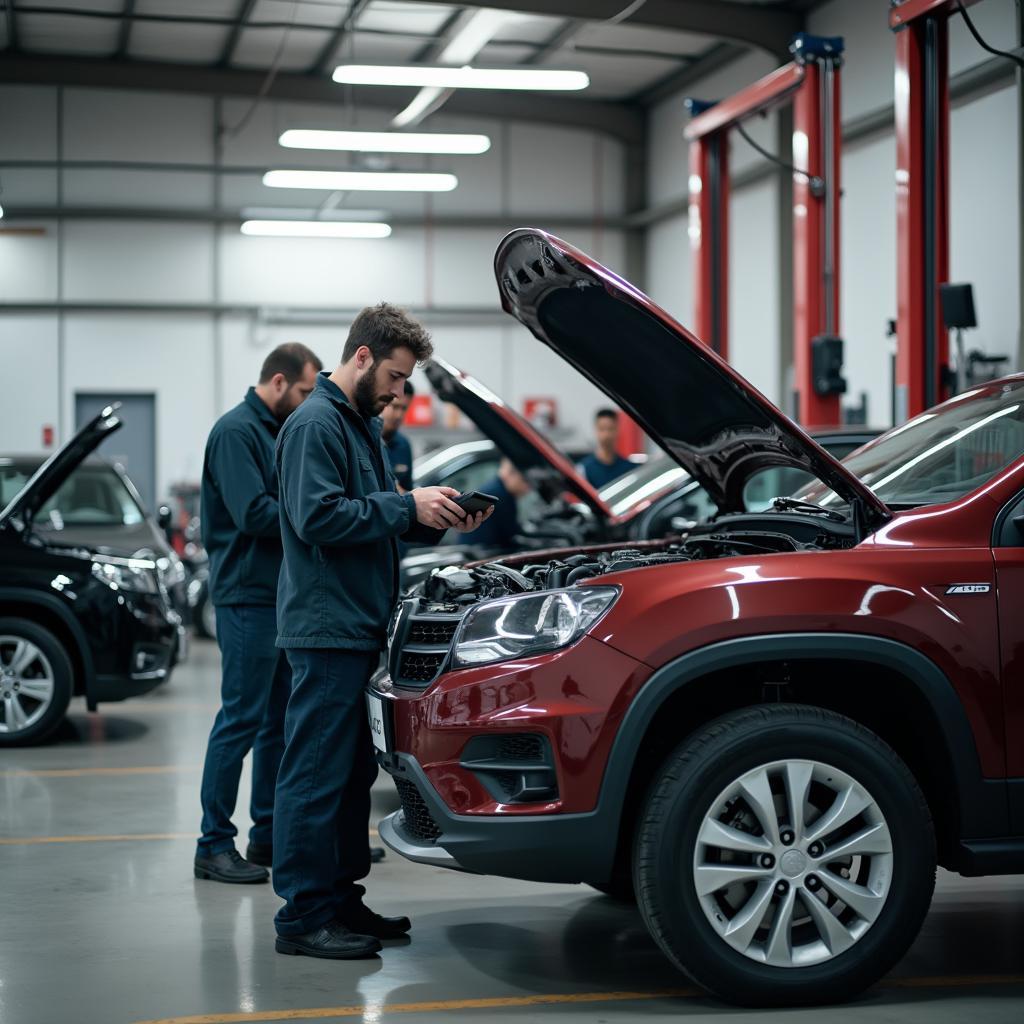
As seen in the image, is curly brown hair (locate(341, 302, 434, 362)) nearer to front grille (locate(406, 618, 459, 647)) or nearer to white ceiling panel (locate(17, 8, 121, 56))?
front grille (locate(406, 618, 459, 647))

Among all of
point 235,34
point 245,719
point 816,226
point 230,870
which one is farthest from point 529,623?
point 235,34

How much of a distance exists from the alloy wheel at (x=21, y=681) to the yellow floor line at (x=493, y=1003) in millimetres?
4522

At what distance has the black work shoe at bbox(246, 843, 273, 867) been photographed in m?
5.05

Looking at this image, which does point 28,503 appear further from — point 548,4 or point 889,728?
point 548,4

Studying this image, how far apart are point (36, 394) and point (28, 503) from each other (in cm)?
1306

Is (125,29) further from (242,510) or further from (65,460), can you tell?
(242,510)

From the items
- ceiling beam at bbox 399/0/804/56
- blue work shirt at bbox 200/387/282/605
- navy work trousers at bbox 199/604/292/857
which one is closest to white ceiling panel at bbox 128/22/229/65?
ceiling beam at bbox 399/0/804/56

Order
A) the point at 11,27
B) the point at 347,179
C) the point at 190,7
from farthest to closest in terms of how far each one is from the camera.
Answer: the point at 11,27, the point at 190,7, the point at 347,179

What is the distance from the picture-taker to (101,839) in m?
5.64

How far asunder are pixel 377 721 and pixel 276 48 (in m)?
15.7

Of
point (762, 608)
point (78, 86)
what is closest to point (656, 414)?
point (762, 608)

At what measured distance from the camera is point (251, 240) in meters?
20.4

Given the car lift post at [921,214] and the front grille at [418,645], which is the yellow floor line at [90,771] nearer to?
the front grille at [418,645]

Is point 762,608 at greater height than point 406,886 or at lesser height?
greater
